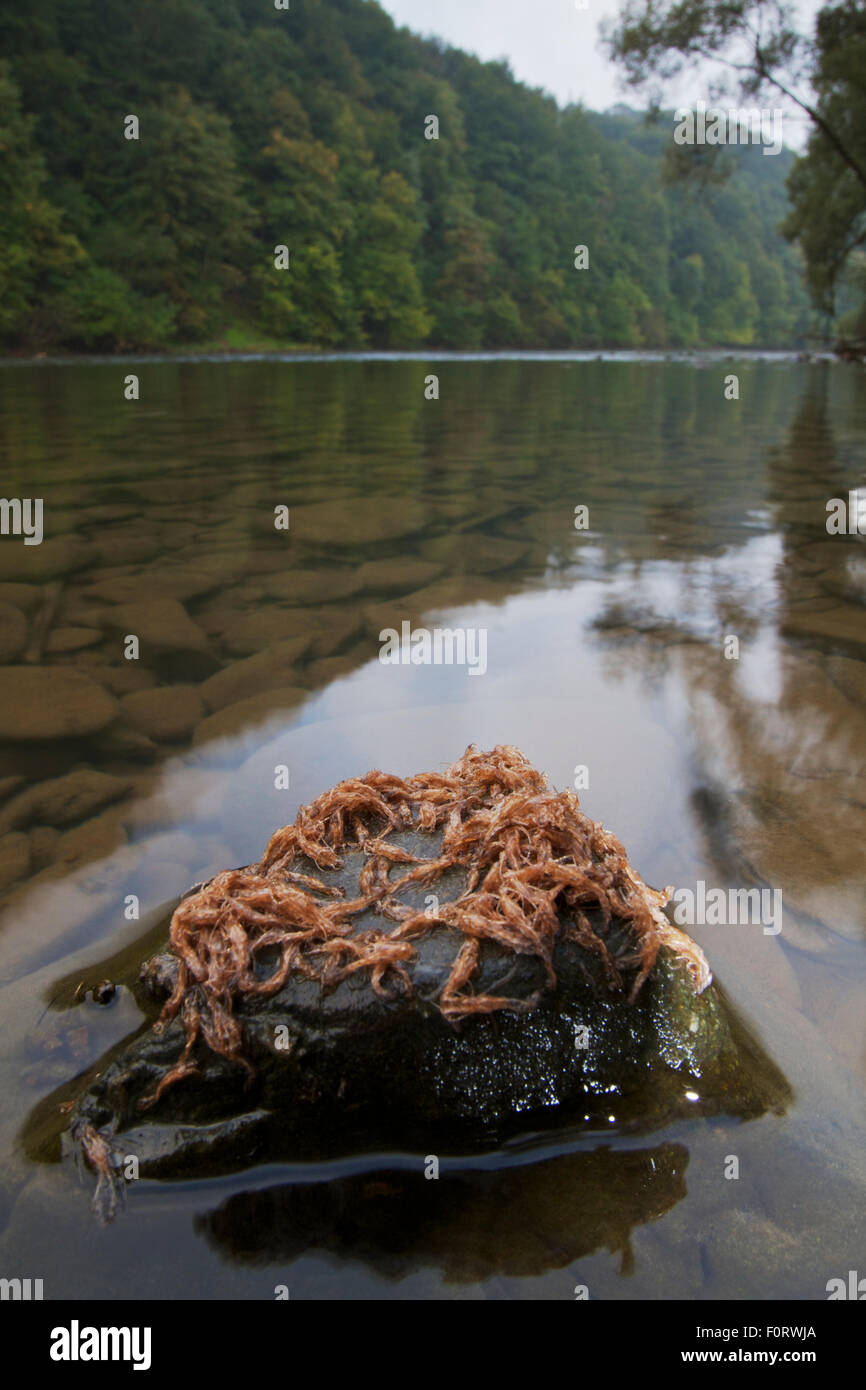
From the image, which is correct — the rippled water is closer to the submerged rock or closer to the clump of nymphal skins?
the submerged rock

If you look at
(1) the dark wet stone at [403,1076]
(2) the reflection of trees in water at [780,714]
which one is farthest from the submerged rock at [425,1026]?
(2) the reflection of trees in water at [780,714]

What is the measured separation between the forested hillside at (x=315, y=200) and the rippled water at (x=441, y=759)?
79.6 feet

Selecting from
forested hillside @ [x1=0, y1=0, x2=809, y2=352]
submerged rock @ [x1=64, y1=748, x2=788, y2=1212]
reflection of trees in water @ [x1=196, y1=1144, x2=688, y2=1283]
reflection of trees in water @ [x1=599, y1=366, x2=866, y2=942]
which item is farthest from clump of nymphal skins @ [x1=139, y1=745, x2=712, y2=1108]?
forested hillside @ [x1=0, y1=0, x2=809, y2=352]

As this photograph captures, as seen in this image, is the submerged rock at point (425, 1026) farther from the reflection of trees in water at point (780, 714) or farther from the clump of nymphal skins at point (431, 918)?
the reflection of trees in water at point (780, 714)

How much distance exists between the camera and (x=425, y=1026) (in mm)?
2051

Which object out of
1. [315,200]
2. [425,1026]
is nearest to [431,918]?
A: [425,1026]

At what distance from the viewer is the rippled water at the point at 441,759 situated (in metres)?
1.84

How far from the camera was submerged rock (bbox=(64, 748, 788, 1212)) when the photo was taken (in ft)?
6.65

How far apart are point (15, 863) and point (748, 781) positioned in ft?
9.43

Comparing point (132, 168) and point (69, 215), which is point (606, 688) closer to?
point (69, 215)

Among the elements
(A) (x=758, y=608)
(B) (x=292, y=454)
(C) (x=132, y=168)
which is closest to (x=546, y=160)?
(C) (x=132, y=168)

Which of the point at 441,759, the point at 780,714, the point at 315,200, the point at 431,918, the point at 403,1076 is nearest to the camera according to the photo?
the point at 403,1076

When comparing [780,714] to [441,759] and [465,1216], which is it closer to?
[441,759]

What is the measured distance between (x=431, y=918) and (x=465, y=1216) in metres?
0.62
